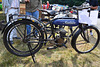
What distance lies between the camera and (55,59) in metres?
2.54

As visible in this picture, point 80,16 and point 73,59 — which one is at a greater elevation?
point 80,16

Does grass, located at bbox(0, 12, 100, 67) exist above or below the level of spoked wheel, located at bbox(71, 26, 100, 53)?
below

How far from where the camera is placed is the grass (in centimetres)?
232

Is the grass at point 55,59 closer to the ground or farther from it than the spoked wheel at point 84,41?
closer to the ground

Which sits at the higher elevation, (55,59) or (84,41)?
(84,41)

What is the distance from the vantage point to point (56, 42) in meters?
2.62

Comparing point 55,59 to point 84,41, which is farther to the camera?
point 84,41

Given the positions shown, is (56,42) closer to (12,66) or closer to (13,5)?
(12,66)

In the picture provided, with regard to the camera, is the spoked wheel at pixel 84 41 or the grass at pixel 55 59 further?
Result: the spoked wheel at pixel 84 41

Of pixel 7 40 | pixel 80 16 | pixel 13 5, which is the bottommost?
pixel 7 40

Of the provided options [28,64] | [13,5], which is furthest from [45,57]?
[13,5]

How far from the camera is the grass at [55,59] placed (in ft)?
7.61

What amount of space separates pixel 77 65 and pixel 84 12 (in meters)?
1.35

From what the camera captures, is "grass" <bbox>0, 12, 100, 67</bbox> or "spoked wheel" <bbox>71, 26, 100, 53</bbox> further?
"spoked wheel" <bbox>71, 26, 100, 53</bbox>
